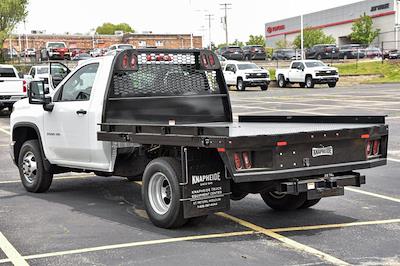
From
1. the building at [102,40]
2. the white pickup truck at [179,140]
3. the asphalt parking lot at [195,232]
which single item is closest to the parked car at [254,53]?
the building at [102,40]

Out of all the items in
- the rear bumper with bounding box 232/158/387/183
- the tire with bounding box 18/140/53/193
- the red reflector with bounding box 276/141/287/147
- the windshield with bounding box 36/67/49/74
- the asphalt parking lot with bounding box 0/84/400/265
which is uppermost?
the windshield with bounding box 36/67/49/74

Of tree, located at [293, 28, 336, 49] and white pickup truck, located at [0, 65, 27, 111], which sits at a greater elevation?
tree, located at [293, 28, 336, 49]

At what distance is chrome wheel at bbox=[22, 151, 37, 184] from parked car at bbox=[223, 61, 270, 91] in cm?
3282

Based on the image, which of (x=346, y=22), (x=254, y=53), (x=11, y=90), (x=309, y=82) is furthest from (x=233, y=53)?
(x=11, y=90)

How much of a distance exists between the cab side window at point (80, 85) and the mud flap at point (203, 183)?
89.7 inches

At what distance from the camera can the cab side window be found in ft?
27.5

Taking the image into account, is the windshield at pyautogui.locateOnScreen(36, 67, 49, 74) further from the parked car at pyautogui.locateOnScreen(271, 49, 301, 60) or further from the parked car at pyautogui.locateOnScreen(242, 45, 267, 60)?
the parked car at pyautogui.locateOnScreen(271, 49, 301, 60)

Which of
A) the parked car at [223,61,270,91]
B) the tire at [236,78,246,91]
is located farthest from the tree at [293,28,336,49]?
the tire at [236,78,246,91]

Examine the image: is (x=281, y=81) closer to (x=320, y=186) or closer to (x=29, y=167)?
(x=29, y=167)

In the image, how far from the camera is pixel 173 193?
6.68m

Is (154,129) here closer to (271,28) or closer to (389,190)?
(389,190)

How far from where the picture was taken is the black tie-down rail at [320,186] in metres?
6.61

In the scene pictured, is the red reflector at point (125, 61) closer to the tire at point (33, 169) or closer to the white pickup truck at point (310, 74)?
the tire at point (33, 169)

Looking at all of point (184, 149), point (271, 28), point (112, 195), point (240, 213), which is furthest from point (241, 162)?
point (271, 28)
